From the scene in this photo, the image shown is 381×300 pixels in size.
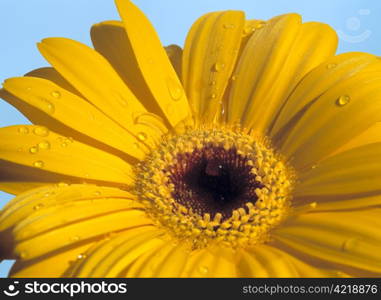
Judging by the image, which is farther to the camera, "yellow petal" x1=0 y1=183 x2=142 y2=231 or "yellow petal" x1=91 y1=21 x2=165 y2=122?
"yellow petal" x1=91 y1=21 x2=165 y2=122

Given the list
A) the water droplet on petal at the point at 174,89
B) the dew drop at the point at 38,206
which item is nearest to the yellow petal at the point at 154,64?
the water droplet on petal at the point at 174,89

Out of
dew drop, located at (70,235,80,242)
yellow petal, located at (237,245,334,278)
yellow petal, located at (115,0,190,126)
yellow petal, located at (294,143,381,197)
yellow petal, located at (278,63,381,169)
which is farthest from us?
yellow petal, located at (115,0,190,126)

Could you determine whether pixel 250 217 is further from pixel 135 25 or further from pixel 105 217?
pixel 135 25

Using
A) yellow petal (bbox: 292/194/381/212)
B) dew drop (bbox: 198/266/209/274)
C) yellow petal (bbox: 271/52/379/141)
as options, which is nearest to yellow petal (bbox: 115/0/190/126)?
yellow petal (bbox: 271/52/379/141)

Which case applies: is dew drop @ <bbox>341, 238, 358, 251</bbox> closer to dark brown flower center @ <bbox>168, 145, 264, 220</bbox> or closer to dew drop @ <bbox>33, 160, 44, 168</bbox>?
dark brown flower center @ <bbox>168, 145, 264, 220</bbox>

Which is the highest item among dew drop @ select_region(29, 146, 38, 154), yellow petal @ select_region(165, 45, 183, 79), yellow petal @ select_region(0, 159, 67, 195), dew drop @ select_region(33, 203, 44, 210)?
yellow petal @ select_region(165, 45, 183, 79)

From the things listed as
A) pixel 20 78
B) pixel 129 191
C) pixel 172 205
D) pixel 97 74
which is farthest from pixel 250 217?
pixel 20 78

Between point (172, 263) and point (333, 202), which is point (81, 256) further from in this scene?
point (333, 202)

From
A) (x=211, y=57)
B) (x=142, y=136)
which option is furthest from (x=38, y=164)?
(x=211, y=57)
